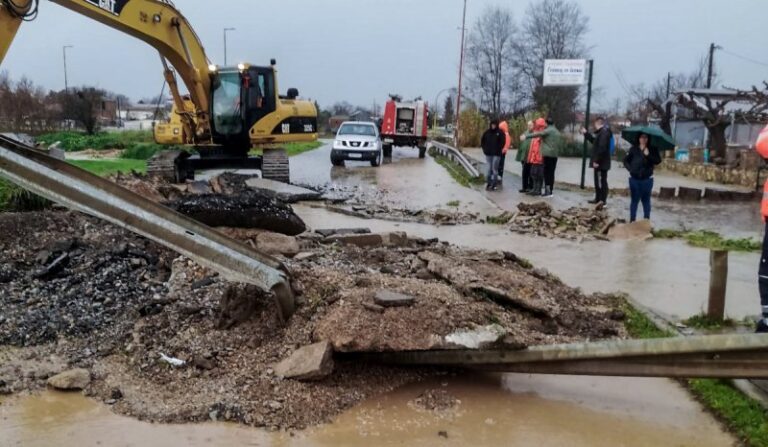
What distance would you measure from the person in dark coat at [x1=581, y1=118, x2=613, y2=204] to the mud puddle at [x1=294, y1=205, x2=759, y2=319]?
3347mm

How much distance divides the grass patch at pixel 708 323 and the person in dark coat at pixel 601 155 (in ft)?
25.8

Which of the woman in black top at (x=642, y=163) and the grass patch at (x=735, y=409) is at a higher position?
the woman in black top at (x=642, y=163)

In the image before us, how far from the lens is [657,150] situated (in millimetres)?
11875

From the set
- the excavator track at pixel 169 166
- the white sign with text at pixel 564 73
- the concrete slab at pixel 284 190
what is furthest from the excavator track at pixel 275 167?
the white sign with text at pixel 564 73

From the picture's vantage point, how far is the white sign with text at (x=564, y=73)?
60.5 ft

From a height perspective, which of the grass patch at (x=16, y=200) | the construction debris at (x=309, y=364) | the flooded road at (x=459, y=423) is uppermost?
the grass patch at (x=16, y=200)

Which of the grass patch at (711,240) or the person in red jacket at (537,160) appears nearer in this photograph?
the grass patch at (711,240)

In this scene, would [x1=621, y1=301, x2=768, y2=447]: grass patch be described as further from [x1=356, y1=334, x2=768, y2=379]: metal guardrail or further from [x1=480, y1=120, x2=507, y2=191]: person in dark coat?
[x1=480, y1=120, x2=507, y2=191]: person in dark coat

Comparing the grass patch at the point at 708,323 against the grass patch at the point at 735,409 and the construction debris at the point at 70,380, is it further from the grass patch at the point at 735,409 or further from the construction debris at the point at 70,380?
the construction debris at the point at 70,380

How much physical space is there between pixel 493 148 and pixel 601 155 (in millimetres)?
3981

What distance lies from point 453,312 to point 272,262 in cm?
159

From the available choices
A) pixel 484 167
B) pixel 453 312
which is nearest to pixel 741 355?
pixel 453 312

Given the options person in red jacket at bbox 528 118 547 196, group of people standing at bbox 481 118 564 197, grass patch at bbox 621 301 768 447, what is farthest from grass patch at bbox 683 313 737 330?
person in red jacket at bbox 528 118 547 196

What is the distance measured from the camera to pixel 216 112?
55.0 feet
